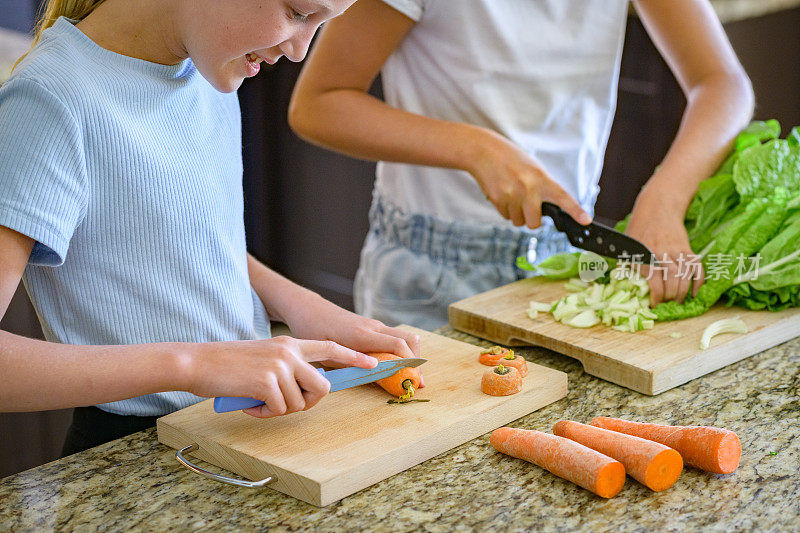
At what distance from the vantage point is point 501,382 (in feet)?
4.53

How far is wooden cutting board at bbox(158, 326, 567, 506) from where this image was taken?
3.81 ft

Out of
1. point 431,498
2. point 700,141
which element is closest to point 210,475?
point 431,498

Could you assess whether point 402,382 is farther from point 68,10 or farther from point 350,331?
point 68,10

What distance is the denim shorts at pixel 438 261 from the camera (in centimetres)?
205

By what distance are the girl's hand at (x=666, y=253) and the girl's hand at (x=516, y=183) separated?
0.22 m

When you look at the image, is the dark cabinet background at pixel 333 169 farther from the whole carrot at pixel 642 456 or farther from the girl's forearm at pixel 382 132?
the whole carrot at pixel 642 456

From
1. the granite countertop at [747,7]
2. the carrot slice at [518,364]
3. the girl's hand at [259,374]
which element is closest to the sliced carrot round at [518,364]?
the carrot slice at [518,364]

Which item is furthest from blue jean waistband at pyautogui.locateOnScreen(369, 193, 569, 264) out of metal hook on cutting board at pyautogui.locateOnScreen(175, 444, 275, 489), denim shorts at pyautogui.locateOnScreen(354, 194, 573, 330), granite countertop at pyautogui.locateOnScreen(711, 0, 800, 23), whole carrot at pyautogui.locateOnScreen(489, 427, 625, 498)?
granite countertop at pyautogui.locateOnScreen(711, 0, 800, 23)

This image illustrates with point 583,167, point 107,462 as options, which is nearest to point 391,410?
point 107,462

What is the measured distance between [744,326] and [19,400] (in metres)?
1.28

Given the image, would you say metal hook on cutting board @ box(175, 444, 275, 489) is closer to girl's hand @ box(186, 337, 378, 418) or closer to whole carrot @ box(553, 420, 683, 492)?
girl's hand @ box(186, 337, 378, 418)

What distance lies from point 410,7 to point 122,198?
85 centimetres

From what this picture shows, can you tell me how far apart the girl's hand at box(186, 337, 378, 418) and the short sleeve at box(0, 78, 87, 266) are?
0.24 meters

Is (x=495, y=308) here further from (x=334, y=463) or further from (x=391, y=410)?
(x=334, y=463)
